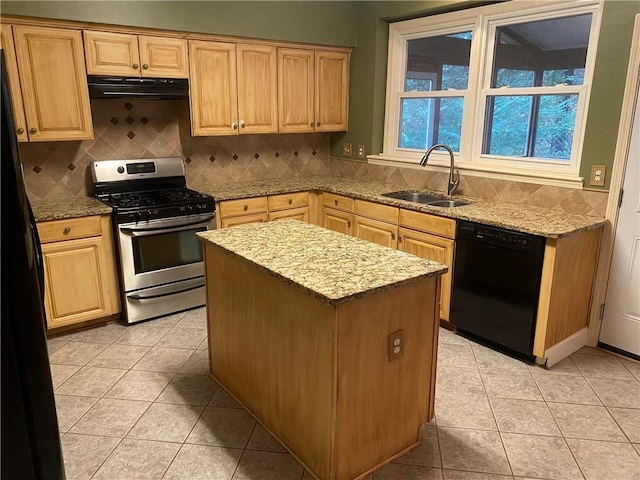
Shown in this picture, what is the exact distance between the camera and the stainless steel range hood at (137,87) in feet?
10.6

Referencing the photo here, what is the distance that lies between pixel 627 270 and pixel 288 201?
8.41ft

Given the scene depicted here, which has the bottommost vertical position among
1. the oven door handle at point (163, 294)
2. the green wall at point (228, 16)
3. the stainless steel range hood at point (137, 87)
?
the oven door handle at point (163, 294)

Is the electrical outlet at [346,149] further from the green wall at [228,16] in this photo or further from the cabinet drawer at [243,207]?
the cabinet drawer at [243,207]

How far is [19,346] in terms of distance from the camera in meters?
0.78

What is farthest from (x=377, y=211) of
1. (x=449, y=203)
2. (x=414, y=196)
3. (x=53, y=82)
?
(x=53, y=82)

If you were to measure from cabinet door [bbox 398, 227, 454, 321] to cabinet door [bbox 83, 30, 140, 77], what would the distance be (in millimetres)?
2299

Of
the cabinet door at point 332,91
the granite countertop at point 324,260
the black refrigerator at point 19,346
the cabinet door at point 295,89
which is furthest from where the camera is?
the cabinet door at point 332,91

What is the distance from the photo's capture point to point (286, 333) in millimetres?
2004

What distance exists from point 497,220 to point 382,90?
2.04m

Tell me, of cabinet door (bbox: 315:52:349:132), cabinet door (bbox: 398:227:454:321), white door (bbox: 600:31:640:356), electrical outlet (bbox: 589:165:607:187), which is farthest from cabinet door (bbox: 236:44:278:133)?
white door (bbox: 600:31:640:356)

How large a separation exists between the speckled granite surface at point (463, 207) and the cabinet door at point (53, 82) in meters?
1.13

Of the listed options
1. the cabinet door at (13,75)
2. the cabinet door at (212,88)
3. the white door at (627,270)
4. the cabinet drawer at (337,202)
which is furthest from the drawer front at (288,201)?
the white door at (627,270)

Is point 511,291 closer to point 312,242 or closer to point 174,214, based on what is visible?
point 312,242

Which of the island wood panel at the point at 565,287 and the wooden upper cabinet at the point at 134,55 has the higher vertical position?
the wooden upper cabinet at the point at 134,55
